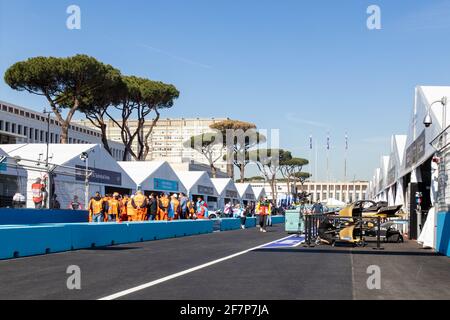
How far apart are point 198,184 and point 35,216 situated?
104 ft

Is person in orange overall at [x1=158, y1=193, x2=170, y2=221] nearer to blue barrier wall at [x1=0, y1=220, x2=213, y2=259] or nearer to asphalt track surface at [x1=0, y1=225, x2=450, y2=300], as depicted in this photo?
blue barrier wall at [x1=0, y1=220, x2=213, y2=259]

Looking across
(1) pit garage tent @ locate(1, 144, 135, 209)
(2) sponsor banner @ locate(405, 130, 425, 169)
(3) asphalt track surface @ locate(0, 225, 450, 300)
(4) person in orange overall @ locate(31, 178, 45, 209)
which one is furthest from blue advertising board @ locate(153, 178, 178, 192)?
(3) asphalt track surface @ locate(0, 225, 450, 300)

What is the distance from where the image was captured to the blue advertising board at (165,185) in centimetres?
4325

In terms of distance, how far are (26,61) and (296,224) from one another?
33586 mm

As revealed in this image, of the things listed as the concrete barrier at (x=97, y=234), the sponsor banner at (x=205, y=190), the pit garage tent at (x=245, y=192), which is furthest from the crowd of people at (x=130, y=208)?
the pit garage tent at (x=245, y=192)

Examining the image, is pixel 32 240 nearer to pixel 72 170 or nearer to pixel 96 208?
pixel 96 208

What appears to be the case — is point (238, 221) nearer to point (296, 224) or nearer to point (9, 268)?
point (296, 224)

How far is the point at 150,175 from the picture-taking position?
138ft

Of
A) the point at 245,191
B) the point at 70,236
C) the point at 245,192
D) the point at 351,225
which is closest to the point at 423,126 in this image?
the point at 351,225

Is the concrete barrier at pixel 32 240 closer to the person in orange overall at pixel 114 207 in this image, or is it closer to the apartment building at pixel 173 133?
the person in orange overall at pixel 114 207
